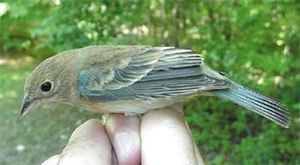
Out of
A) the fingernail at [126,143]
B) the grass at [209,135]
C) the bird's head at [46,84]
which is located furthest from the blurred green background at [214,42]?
the fingernail at [126,143]

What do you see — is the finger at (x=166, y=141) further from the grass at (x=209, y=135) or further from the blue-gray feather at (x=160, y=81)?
the grass at (x=209, y=135)

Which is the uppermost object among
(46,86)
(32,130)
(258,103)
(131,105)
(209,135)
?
(46,86)

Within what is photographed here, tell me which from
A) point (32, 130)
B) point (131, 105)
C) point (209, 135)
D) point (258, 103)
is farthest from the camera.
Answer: point (32, 130)

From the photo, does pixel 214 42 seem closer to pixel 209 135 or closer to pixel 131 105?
pixel 209 135

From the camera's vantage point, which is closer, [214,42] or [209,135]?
[214,42]

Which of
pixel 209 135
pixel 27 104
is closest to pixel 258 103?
pixel 27 104

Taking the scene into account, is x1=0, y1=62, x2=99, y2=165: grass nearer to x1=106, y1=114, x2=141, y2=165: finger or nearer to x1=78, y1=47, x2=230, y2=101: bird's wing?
x1=78, y1=47, x2=230, y2=101: bird's wing
